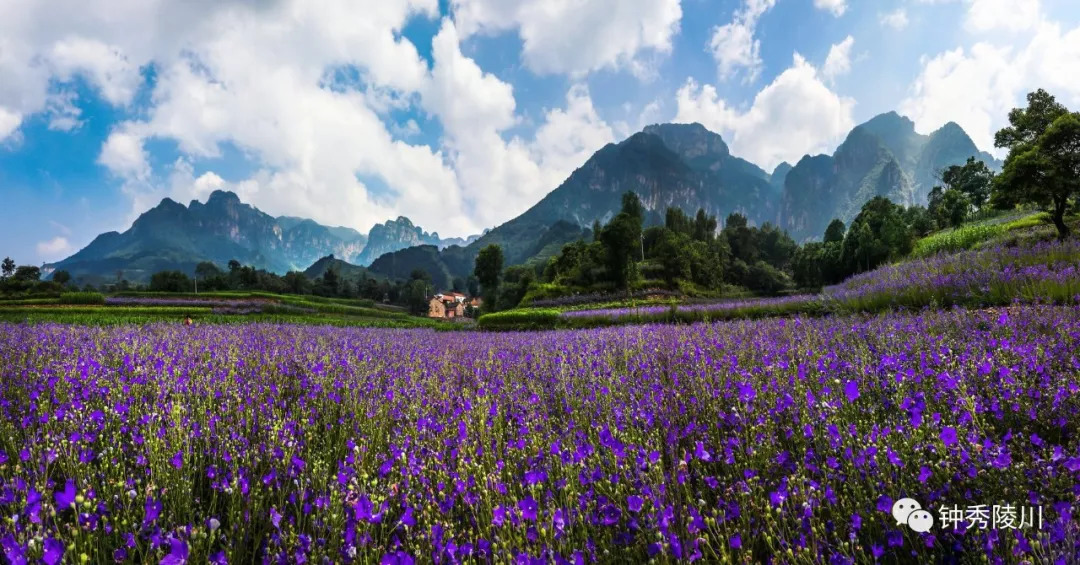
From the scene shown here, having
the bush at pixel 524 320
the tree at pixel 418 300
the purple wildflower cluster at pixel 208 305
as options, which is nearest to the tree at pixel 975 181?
the bush at pixel 524 320

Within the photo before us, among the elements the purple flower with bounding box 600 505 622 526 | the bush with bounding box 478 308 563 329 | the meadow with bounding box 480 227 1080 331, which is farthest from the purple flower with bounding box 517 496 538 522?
the bush with bounding box 478 308 563 329

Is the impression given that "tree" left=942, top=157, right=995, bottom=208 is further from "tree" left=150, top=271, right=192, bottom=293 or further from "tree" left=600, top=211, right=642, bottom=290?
"tree" left=150, top=271, right=192, bottom=293

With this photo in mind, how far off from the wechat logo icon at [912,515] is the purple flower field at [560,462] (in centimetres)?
4

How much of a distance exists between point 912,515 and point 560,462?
1.41 m

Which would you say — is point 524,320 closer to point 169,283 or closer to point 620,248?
point 620,248

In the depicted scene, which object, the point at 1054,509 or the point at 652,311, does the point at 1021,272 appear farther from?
the point at 1054,509

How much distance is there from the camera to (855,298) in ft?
32.3

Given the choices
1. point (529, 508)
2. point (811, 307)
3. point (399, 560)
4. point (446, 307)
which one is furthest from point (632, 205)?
point (446, 307)

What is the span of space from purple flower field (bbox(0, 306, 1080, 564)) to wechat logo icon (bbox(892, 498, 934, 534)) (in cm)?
4

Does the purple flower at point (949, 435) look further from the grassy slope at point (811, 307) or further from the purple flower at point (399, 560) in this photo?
the grassy slope at point (811, 307)

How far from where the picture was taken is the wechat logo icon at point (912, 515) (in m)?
1.46

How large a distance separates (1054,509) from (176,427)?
12.5 feet

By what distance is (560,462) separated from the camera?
7.47ft

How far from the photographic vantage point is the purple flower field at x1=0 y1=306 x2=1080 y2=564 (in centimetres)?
154
